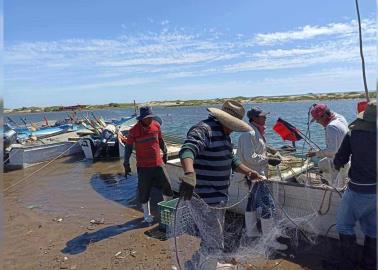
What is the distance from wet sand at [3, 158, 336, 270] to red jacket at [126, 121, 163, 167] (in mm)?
1136

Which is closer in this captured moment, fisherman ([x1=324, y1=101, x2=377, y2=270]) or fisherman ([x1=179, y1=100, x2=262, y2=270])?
fisherman ([x1=179, y1=100, x2=262, y2=270])

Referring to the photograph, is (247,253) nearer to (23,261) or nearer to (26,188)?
(23,261)

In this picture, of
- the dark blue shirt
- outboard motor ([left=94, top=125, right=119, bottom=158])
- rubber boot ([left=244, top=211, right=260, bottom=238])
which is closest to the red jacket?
rubber boot ([left=244, top=211, right=260, bottom=238])

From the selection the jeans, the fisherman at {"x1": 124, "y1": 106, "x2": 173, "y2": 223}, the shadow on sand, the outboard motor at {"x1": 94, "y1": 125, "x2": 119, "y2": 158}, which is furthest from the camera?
the outboard motor at {"x1": 94, "y1": 125, "x2": 119, "y2": 158}

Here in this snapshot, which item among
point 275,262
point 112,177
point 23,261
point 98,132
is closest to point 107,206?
point 23,261

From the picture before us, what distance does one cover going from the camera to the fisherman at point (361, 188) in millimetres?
3969

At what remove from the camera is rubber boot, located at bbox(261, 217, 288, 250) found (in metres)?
5.26

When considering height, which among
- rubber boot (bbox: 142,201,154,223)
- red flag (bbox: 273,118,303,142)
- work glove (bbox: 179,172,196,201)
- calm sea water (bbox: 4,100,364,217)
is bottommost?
calm sea water (bbox: 4,100,364,217)

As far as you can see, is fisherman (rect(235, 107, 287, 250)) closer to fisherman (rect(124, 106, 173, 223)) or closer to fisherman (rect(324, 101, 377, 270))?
fisherman (rect(324, 101, 377, 270))

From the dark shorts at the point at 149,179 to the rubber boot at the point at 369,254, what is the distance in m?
3.56

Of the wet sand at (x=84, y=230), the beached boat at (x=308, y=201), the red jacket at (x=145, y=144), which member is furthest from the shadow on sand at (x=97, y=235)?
the beached boat at (x=308, y=201)

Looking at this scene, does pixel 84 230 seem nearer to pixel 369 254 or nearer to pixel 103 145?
pixel 369 254

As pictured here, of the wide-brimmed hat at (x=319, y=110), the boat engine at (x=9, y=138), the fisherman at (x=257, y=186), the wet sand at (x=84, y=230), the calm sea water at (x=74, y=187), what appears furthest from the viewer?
the boat engine at (x=9, y=138)

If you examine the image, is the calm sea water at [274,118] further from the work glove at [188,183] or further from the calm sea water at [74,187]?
the calm sea water at [74,187]
